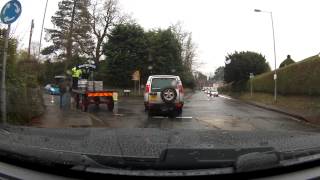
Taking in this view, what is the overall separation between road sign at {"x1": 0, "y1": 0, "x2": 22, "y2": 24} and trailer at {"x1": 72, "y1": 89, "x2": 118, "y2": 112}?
38.3ft

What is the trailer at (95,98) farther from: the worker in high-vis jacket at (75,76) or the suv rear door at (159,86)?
the suv rear door at (159,86)

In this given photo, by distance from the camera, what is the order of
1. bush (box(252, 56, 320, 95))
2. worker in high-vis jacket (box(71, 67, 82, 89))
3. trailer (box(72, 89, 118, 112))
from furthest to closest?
bush (box(252, 56, 320, 95)) < worker in high-vis jacket (box(71, 67, 82, 89)) < trailer (box(72, 89, 118, 112))

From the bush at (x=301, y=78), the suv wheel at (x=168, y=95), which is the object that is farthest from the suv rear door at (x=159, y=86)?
the bush at (x=301, y=78)

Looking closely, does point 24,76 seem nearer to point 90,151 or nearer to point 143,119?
point 143,119

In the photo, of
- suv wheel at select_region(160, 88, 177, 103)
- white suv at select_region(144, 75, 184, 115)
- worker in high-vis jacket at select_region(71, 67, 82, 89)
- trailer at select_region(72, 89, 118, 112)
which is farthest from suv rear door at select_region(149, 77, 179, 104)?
worker in high-vis jacket at select_region(71, 67, 82, 89)

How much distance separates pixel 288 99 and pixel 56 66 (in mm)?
41059

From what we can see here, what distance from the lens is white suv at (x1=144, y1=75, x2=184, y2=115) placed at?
73.1ft

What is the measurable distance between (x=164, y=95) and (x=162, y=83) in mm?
1248

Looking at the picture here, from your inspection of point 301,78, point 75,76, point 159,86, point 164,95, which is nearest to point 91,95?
point 75,76

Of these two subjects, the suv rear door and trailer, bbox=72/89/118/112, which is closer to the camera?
the suv rear door

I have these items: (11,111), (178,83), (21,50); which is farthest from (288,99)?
(11,111)

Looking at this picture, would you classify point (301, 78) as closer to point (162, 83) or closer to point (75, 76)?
point (75, 76)

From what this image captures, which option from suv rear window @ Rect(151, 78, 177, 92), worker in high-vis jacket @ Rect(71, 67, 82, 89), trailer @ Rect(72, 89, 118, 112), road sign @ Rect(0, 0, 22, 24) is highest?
road sign @ Rect(0, 0, 22, 24)

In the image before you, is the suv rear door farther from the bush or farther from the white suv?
the bush
